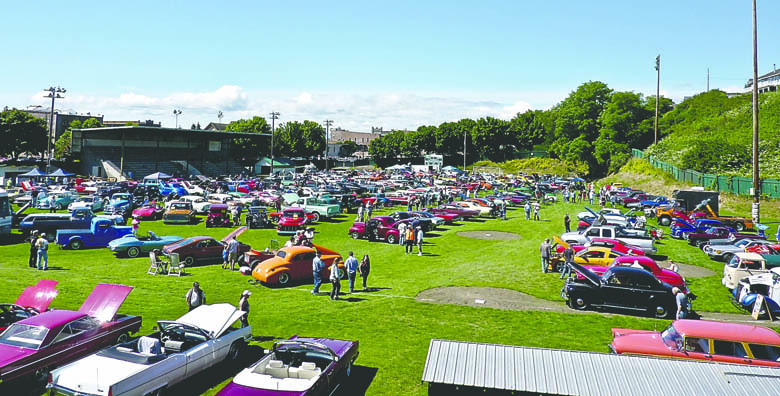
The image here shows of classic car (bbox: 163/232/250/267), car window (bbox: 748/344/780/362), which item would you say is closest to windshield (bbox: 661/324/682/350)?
car window (bbox: 748/344/780/362)

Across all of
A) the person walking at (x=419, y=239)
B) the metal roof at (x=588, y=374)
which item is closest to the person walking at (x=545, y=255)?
the person walking at (x=419, y=239)

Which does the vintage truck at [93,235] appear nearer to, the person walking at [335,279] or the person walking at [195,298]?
the person walking at [335,279]

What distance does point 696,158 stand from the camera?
180 ft

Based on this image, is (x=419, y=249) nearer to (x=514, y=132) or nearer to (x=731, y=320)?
(x=731, y=320)

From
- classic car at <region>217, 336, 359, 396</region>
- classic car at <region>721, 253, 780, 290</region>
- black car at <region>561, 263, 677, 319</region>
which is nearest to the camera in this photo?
classic car at <region>217, 336, 359, 396</region>

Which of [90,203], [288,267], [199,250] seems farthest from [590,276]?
[90,203]

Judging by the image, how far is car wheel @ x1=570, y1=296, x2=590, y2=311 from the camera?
51.6 feet

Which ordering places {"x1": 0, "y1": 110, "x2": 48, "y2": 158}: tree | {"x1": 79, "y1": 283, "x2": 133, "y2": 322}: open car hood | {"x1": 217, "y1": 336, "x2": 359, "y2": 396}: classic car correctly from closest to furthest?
{"x1": 217, "y1": 336, "x2": 359, "y2": 396}: classic car, {"x1": 79, "y1": 283, "x2": 133, "y2": 322}: open car hood, {"x1": 0, "y1": 110, "x2": 48, "y2": 158}: tree

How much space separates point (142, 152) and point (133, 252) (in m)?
70.5

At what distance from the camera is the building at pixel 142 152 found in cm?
8000

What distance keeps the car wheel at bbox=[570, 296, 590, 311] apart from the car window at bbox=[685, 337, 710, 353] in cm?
559

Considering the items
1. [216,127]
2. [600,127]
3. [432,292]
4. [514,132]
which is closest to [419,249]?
[432,292]

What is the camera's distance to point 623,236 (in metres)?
24.7

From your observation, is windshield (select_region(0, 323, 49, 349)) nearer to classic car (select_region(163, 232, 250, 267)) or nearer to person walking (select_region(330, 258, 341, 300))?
person walking (select_region(330, 258, 341, 300))
